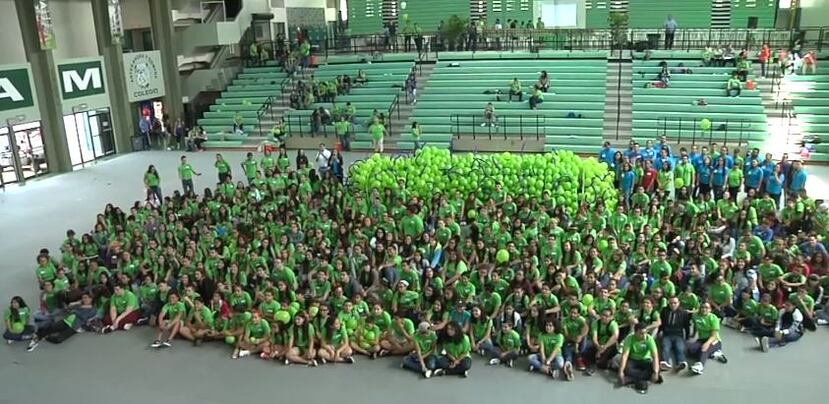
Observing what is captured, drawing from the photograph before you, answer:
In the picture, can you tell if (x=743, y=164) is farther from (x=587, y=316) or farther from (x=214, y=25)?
(x=214, y=25)

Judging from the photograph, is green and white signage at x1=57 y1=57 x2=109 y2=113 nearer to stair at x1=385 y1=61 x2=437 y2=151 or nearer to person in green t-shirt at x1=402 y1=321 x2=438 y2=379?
stair at x1=385 y1=61 x2=437 y2=151

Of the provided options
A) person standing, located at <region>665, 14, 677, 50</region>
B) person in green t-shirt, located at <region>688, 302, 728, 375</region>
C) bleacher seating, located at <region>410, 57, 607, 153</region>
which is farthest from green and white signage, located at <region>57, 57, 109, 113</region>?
person standing, located at <region>665, 14, 677, 50</region>

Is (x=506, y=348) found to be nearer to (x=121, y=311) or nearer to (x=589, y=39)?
(x=121, y=311)

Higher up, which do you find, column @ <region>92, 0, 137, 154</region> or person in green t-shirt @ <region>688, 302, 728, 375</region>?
column @ <region>92, 0, 137, 154</region>

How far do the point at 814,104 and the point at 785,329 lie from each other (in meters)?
15.4

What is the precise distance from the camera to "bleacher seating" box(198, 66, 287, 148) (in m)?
25.8

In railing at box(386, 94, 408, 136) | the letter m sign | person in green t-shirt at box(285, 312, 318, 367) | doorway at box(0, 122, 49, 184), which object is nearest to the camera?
person in green t-shirt at box(285, 312, 318, 367)

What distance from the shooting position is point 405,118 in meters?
25.3

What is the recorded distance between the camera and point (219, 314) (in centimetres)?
973

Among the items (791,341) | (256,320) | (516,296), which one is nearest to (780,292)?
(791,341)

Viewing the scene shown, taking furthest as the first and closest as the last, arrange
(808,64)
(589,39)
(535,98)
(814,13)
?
(589,39) → (814,13) → (535,98) → (808,64)

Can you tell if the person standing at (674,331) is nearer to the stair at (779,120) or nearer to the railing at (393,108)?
the stair at (779,120)

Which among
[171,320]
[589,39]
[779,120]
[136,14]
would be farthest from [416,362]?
[589,39]

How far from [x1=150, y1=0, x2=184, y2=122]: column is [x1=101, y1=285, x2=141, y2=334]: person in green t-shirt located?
17.6 meters
